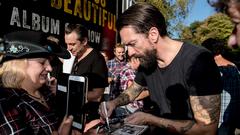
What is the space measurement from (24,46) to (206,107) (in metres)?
1.11

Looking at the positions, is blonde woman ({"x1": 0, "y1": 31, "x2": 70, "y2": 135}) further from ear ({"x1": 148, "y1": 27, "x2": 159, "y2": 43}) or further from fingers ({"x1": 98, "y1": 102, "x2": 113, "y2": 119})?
ear ({"x1": 148, "y1": 27, "x2": 159, "y2": 43})

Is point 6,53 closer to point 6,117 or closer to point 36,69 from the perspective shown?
point 36,69

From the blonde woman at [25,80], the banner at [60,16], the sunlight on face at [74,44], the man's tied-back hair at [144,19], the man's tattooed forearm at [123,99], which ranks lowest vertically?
the man's tattooed forearm at [123,99]

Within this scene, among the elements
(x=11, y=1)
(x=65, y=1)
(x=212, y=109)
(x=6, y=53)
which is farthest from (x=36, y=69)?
(x=65, y=1)

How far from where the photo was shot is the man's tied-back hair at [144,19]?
2.57 metres

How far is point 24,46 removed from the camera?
2.16 metres

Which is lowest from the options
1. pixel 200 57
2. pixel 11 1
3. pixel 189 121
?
pixel 189 121

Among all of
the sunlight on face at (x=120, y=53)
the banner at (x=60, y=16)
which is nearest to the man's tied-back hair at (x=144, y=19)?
the banner at (x=60, y=16)

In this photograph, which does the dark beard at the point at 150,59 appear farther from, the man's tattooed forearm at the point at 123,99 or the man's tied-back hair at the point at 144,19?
the man's tattooed forearm at the point at 123,99

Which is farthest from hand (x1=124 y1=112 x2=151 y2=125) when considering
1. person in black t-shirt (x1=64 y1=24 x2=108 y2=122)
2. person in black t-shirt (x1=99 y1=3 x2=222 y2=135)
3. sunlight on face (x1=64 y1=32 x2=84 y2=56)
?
sunlight on face (x1=64 y1=32 x2=84 y2=56)

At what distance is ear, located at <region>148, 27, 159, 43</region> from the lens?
258cm

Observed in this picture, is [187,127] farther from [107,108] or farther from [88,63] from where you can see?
[88,63]

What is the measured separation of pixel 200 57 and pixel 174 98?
0.32 m

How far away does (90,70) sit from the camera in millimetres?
3863
